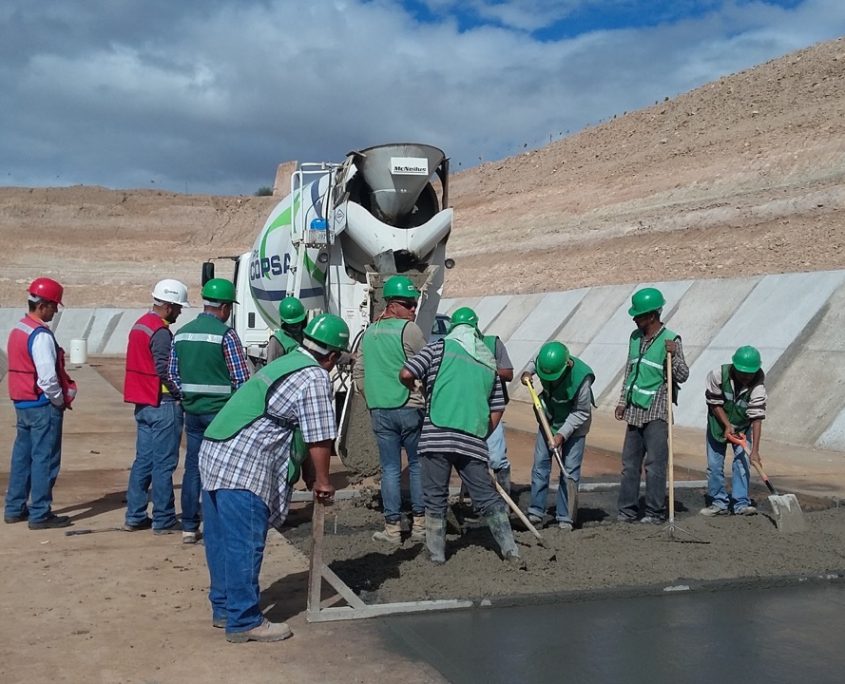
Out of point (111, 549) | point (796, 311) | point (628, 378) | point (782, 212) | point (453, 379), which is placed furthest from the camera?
point (782, 212)

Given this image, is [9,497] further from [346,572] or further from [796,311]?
[796,311]

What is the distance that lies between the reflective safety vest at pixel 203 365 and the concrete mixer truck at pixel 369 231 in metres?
2.70

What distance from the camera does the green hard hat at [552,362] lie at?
23.9 ft

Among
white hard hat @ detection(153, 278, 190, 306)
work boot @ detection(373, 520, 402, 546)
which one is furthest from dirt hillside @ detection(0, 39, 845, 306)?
white hard hat @ detection(153, 278, 190, 306)

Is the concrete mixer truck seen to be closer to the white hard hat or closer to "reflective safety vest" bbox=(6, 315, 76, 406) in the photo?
the white hard hat

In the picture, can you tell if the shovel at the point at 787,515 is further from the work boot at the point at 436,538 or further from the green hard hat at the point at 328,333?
the green hard hat at the point at 328,333

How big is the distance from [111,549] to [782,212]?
20984mm

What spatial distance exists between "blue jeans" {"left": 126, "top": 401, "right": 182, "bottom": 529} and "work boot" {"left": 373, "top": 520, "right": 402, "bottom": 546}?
1.73m

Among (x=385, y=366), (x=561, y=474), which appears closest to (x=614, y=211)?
(x=561, y=474)

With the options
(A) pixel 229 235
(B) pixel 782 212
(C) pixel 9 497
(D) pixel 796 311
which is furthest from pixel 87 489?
(A) pixel 229 235

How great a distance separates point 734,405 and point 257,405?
4884 millimetres

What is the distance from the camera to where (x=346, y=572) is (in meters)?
6.39

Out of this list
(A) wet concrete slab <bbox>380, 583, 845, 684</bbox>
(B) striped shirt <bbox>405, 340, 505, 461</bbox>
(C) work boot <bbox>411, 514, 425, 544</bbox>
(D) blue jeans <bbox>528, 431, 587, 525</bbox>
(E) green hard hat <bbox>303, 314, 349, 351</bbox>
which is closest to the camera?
(A) wet concrete slab <bbox>380, 583, 845, 684</bbox>

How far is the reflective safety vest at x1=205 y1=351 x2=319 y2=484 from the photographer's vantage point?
16.4 ft
